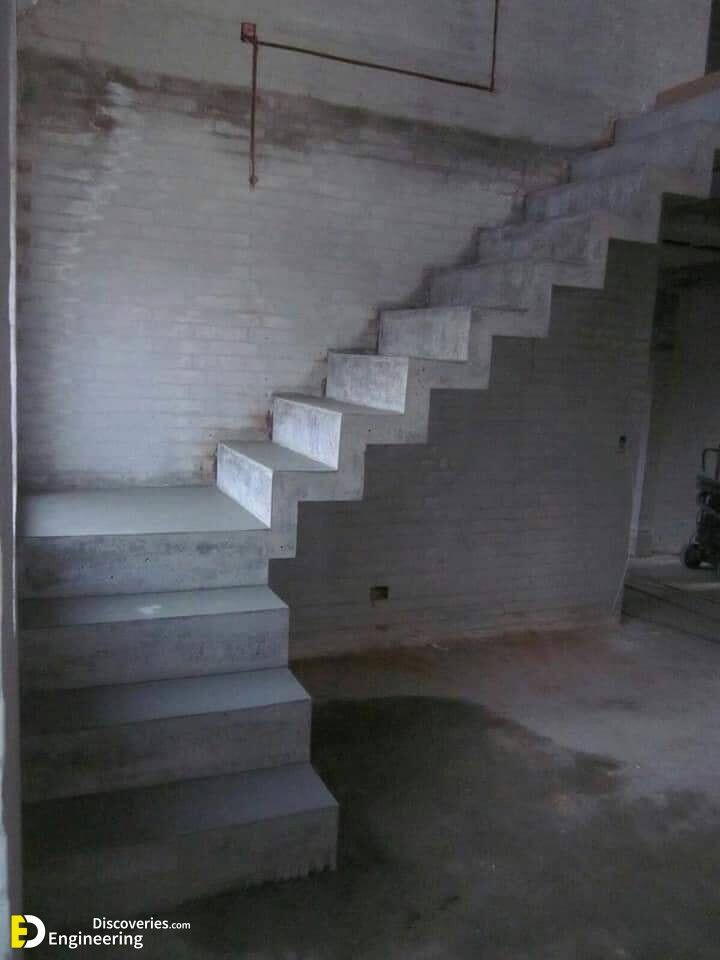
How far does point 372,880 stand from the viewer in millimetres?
2871

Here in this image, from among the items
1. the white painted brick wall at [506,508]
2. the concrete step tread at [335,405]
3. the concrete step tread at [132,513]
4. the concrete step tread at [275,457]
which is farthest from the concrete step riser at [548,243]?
the concrete step tread at [132,513]

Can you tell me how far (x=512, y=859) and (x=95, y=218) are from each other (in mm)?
3424

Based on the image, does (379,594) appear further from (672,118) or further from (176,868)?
(672,118)

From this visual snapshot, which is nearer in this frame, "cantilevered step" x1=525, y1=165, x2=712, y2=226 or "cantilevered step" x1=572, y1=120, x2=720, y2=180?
"cantilevered step" x1=525, y1=165, x2=712, y2=226

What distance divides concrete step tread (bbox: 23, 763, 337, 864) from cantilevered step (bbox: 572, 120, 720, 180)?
328cm

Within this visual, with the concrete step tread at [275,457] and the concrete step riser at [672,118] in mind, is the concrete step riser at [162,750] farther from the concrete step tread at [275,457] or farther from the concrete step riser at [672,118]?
the concrete step riser at [672,118]

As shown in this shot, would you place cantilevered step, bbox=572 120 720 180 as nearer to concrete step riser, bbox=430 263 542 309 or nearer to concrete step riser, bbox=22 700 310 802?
concrete step riser, bbox=430 263 542 309

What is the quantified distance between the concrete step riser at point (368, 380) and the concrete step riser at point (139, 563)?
85 centimetres

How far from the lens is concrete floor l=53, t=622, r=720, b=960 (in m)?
2.62

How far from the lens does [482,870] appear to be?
2965 millimetres

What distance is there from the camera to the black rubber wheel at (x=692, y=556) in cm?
768

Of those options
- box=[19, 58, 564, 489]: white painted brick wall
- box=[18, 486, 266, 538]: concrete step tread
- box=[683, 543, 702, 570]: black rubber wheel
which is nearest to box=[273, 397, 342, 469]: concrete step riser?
box=[19, 58, 564, 489]: white painted brick wall

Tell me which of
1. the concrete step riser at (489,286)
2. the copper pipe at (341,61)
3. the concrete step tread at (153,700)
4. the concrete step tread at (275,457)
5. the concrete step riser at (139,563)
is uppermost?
the copper pipe at (341,61)

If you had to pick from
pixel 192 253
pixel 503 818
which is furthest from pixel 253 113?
pixel 503 818
